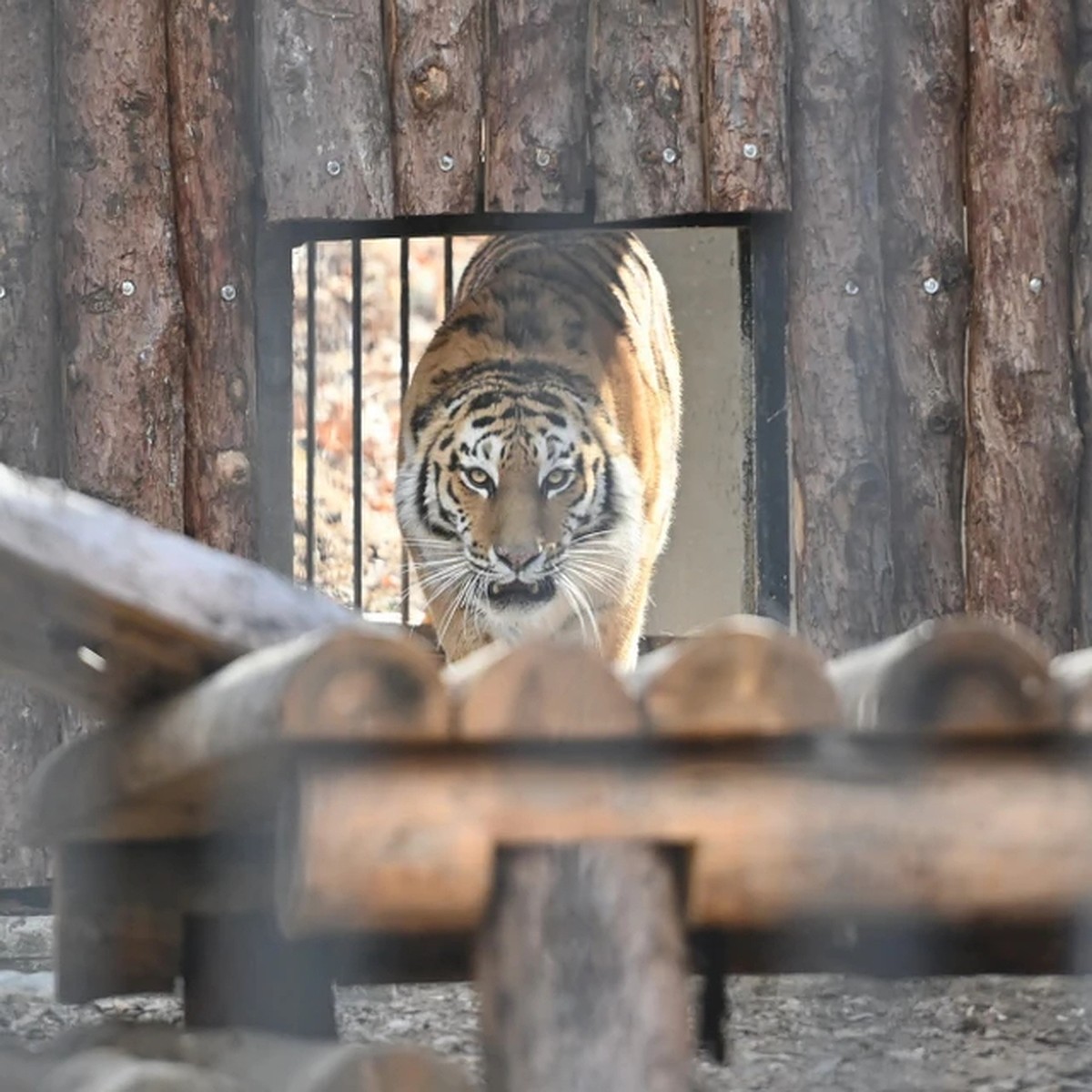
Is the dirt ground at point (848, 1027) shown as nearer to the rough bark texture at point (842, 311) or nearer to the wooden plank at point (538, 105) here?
the rough bark texture at point (842, 311)

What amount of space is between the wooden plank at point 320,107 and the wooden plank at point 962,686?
2.54 m

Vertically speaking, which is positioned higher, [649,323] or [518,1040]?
[649,323]

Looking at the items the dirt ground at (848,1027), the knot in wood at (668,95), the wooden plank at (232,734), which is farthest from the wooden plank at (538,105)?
the wooden plank at (232,734)

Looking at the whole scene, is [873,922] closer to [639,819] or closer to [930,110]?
[639,819]

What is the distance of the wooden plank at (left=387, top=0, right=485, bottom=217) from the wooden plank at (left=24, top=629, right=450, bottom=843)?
1986 millimetres

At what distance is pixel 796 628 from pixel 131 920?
2023 millimetres

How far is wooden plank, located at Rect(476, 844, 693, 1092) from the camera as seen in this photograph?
1.44 m

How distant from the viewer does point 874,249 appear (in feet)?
12.7

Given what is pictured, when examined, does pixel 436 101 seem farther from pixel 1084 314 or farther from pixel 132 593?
pixel 132 593

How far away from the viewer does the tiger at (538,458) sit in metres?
4.21

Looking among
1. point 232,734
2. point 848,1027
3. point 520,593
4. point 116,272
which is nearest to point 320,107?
point 116,272

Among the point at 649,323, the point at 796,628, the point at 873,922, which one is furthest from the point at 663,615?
the point at 873,922

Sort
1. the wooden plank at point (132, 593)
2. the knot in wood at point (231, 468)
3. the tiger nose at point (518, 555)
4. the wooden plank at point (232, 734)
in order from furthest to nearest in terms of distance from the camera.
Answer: the tiger nose at point (518, 555)
the knot in wood at point (231, 468)
the wooden plank at point (132, 593)
the wooden plank at point (232, 734)

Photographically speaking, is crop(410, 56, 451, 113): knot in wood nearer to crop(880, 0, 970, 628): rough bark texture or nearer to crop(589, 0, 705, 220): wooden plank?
crop(589, 0, 705, 220): wooden plank
